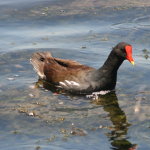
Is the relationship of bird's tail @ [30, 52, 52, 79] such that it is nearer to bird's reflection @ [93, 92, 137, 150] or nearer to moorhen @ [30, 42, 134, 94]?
moorhen @ [30, 42, 134, 94]

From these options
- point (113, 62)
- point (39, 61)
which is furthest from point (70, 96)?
point (39, 61)

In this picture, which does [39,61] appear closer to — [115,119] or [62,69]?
[62,69]

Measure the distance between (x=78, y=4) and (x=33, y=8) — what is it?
1.44m

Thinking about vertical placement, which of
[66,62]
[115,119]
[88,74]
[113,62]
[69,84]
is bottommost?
[115,119]

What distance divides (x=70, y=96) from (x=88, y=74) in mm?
558

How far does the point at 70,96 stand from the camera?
9.58 m

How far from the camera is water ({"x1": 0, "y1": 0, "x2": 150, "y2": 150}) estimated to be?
768 cm

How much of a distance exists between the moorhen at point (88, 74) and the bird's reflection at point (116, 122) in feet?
0.93

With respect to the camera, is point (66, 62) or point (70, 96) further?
point (66, 62)

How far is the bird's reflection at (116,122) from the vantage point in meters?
7.35

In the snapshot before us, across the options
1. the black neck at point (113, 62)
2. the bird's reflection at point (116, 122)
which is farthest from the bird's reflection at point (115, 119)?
the black neck at point (113, 62)

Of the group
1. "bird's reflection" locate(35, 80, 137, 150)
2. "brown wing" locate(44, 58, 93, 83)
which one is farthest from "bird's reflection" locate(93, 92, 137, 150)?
"brown wing" locate(44, 58, 93, 83)

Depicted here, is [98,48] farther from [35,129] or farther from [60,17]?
[35,129]

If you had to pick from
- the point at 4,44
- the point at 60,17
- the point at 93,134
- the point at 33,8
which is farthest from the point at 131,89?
the point at 33,8
